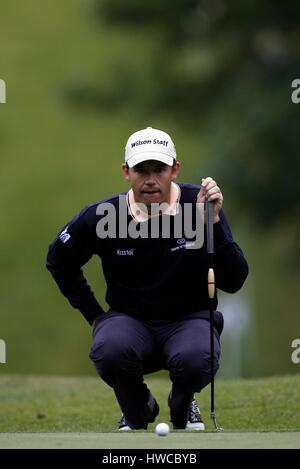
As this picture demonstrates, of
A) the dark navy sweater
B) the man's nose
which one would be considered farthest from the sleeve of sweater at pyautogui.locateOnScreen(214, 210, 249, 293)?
the man's nose

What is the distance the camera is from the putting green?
5.55m

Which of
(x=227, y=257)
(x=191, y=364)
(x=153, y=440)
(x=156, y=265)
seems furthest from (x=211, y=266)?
(x=153, y=440)

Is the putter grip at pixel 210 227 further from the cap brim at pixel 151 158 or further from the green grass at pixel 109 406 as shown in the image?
the green grass at pixel 109 406

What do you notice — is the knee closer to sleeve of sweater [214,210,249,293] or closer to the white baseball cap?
sleeve of sweater [214,210,249,293]

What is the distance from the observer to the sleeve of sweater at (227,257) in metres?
7.40

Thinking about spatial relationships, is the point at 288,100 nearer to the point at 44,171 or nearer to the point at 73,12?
the point at 44,171

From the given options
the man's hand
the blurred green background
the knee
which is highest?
the blurred green background

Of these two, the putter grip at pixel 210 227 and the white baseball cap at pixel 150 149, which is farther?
the white baseball cap at pixel 150 149

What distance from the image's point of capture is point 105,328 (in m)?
7.46

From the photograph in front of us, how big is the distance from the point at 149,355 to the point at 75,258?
2.51 ft

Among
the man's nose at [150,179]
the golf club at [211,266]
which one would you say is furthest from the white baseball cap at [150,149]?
the golf club at [211,266]

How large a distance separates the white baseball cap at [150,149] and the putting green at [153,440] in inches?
68.2

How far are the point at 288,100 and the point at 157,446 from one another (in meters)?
15.7
